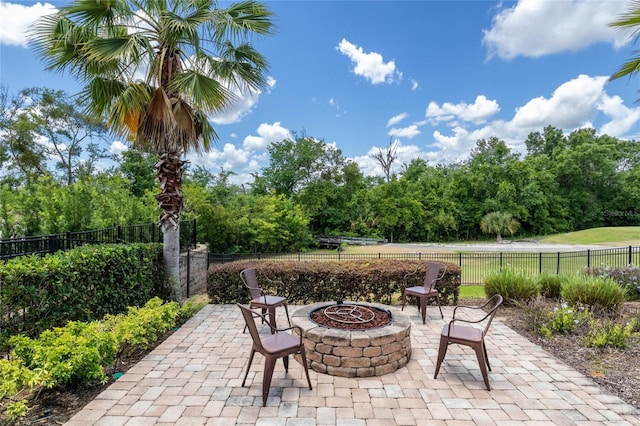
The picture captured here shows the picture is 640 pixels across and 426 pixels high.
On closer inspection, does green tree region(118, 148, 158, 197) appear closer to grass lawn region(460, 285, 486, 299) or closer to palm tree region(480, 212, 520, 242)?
grass lawn region(460, 285, 486, 299)

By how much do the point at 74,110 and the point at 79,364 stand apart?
21441 mm

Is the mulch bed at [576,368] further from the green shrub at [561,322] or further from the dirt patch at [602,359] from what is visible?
the green shrub at [561,322]

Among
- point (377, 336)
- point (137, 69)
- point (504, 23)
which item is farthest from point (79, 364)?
point (504, 23)

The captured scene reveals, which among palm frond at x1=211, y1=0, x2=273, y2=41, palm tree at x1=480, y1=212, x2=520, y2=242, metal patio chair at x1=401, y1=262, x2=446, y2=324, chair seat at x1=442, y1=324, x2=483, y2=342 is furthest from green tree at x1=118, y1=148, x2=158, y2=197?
palm tree at x1=480, y1=212, x2=520, y2=242

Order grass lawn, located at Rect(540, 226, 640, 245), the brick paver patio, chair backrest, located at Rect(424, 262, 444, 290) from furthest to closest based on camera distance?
grass lawn, located at Rect(540, 226, 640, 245) < chair backrest, located at Rect(424, 262, 444, 290) < the brick paver patio

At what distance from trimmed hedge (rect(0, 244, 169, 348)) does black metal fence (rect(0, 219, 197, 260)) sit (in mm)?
705

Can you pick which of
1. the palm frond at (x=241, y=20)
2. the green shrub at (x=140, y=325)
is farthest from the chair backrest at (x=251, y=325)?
the palm frond at (x=241, y=20)

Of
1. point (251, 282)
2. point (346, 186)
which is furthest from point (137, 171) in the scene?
point (251, 282)

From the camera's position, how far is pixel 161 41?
5488 millimetres

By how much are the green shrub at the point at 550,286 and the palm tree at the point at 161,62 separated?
22.8 ft

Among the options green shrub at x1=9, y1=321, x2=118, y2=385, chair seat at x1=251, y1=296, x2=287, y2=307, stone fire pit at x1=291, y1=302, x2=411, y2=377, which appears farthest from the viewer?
chair seat at x1=251, y1=296, x2=287, y2=307

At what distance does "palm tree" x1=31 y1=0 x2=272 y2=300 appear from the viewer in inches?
193

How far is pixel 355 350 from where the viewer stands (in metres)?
3.45

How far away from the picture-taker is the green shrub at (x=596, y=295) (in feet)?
17.8
